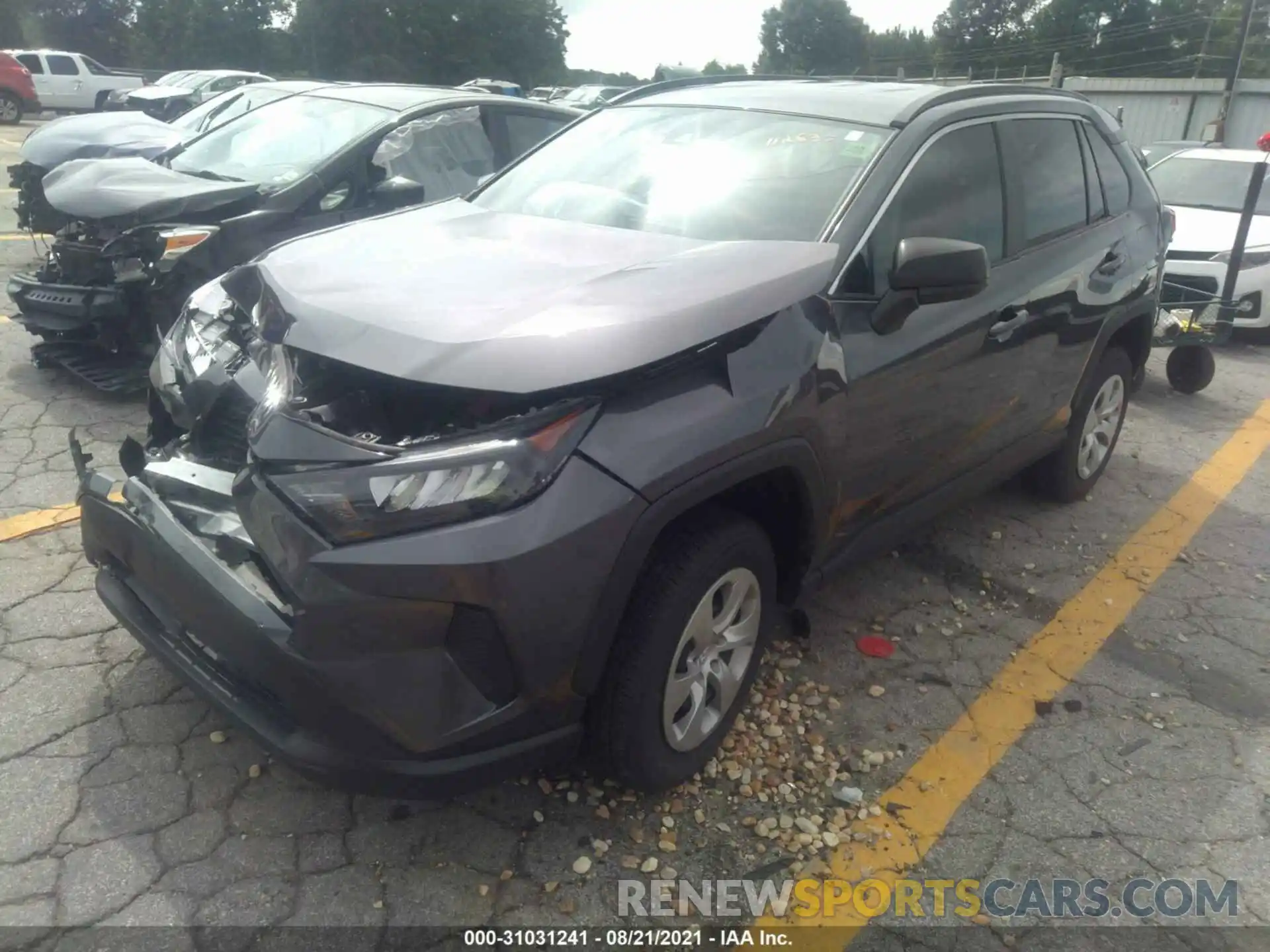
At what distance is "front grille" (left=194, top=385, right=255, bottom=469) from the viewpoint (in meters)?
2.56

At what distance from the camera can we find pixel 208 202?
499 cm

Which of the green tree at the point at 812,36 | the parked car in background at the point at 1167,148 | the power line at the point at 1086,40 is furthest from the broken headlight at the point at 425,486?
the green tree at the point at 812,36

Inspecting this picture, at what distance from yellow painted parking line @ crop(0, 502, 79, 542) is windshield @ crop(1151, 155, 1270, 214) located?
8.91 metres

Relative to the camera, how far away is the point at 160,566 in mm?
2314

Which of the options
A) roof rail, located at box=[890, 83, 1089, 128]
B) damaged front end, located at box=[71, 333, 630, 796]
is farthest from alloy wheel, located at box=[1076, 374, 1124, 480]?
damaged front end, located at box=[71, 333, 630, 796]

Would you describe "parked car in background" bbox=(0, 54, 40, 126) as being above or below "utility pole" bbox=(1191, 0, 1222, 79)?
below

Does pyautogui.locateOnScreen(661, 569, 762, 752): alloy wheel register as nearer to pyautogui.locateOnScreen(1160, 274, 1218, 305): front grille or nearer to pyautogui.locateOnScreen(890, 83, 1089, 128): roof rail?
pyautogui.locateOnScreen(890, 83, 1089, 128): roof rail

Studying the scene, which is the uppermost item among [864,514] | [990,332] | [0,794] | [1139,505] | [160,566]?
[990,332]

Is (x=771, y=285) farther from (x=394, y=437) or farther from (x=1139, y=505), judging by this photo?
(x=1139, y=505)

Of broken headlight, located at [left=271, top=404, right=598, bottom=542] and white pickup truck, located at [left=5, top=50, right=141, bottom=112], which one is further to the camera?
white pickup truck, located at [left=5, top=50, right=141, bottom=112]

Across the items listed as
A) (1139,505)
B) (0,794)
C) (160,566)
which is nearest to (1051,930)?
(160,566)

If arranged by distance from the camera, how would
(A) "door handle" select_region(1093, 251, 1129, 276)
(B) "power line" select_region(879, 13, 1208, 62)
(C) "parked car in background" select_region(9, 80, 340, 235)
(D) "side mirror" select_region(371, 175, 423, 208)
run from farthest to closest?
(B) "power line" select_region(879, 13, 1208, 62) → (C) "parked car in background" select_region(9, 80, 340, 235) → (D) "side mirror" select_region(371, 175, 423, 208) → (A) "door handle" select_region(1093, 251, 1129, 276)

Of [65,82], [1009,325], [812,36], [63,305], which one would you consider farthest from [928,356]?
[812,36]

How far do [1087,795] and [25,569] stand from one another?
3618 millimetres
